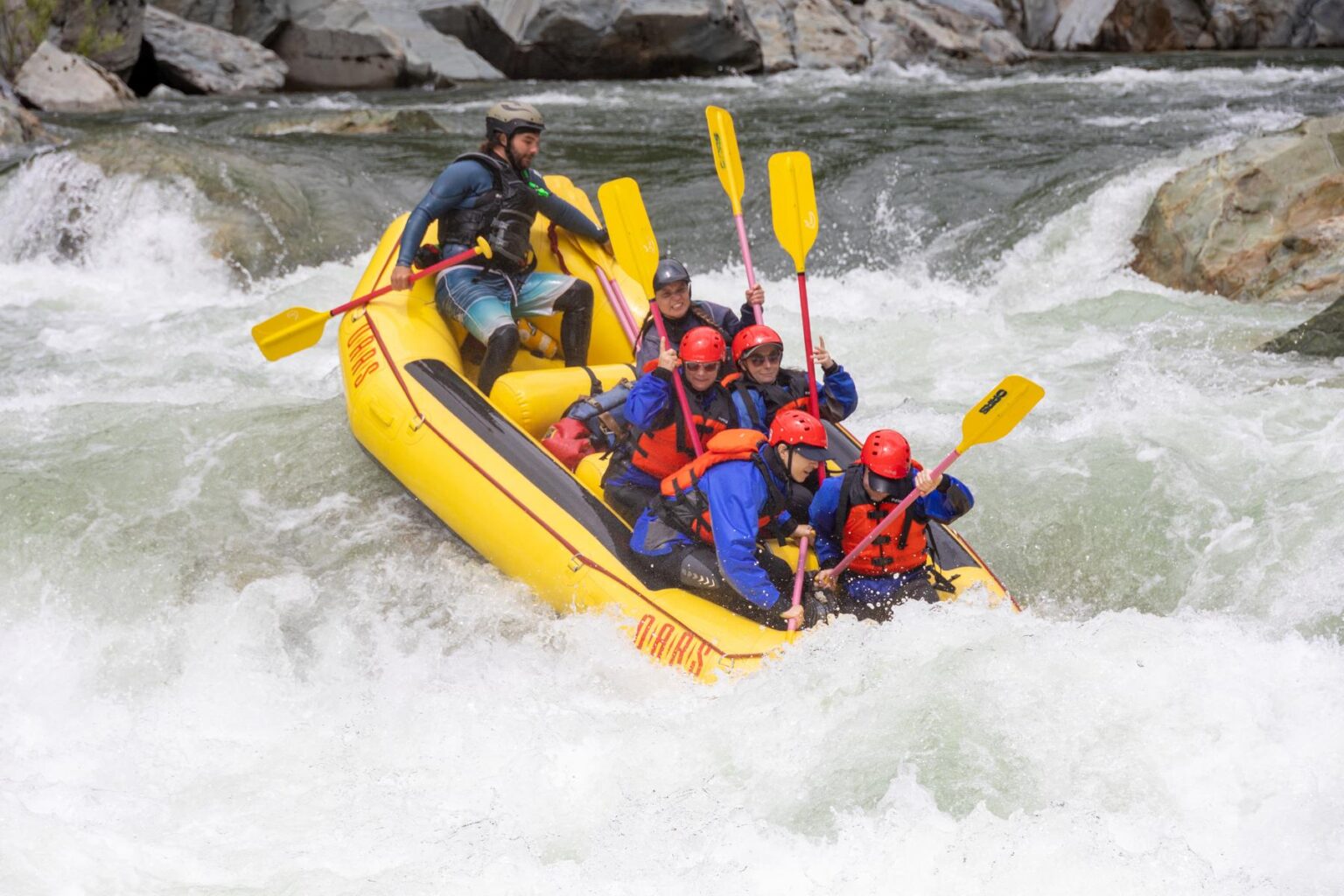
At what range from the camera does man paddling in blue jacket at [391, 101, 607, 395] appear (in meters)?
5.24

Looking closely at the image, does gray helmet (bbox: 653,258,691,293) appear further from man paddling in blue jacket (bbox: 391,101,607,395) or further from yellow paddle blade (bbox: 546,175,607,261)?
yellow paddle blade (bbox: 546,175,607,261)

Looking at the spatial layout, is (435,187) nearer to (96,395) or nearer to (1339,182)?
(96,395)

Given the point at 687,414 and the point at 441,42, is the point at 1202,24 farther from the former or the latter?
the point at 687,414

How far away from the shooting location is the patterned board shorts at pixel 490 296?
5230 mm

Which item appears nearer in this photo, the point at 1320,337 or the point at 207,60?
the point at 1320,337

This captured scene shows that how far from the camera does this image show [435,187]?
5320mm

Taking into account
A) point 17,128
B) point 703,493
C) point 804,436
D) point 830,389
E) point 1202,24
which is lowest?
point 17,128

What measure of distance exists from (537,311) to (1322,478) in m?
2.99

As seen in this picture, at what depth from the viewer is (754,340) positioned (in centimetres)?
433

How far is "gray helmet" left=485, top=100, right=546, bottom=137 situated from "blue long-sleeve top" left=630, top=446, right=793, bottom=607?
1848 mm

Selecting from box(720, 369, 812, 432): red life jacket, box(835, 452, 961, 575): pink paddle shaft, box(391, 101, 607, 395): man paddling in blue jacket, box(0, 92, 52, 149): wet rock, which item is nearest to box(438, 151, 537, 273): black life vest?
box(391, 101, 607, 395): man paddling in blue jacket

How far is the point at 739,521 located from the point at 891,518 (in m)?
0.44

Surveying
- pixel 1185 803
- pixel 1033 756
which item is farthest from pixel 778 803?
pixel 1185 803

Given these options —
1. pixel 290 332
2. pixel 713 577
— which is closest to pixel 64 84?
pixel 290 332
